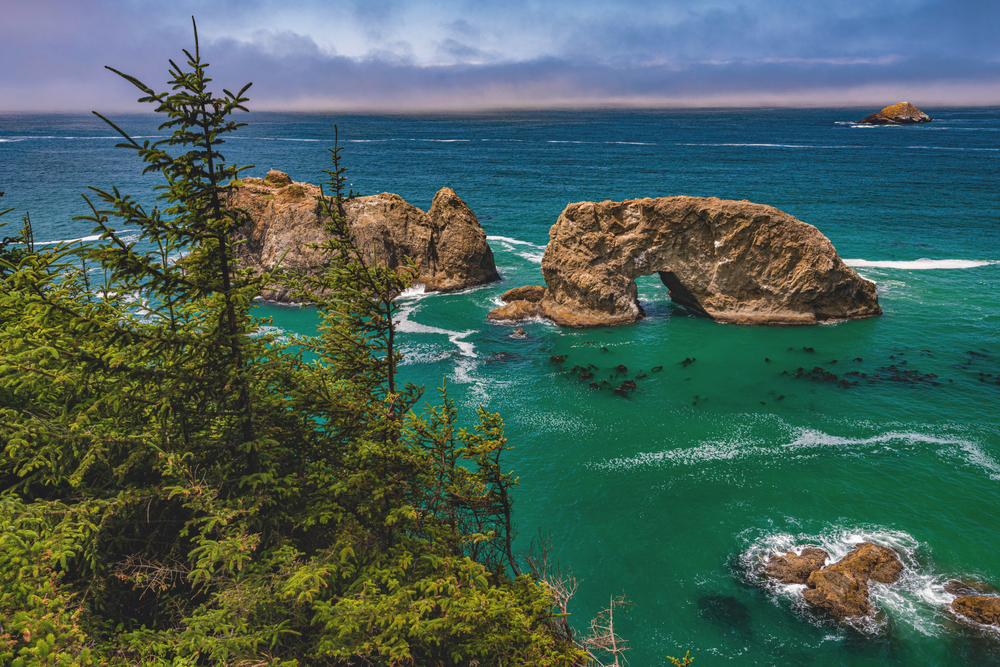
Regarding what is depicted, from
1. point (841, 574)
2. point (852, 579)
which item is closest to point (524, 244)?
point (841, 574)

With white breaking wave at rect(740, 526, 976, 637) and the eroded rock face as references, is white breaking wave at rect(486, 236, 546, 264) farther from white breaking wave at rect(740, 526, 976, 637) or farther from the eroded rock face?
the eroded rock face

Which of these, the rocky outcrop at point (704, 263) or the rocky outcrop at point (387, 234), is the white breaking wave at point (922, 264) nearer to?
the rocky outcrop at point (704, 263)

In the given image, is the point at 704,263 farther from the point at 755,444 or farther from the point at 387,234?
the point at 387,234

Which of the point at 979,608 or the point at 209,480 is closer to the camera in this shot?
the point at 209,480

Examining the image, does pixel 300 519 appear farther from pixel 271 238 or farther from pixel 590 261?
pixel 271 238

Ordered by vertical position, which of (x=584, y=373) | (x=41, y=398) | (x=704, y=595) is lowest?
(x=704, y=595)

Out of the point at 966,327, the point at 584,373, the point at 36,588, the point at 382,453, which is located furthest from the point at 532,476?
the point at 966,327

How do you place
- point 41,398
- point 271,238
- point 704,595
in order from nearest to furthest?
point 41,398 → point 704,595 → point 271,238
